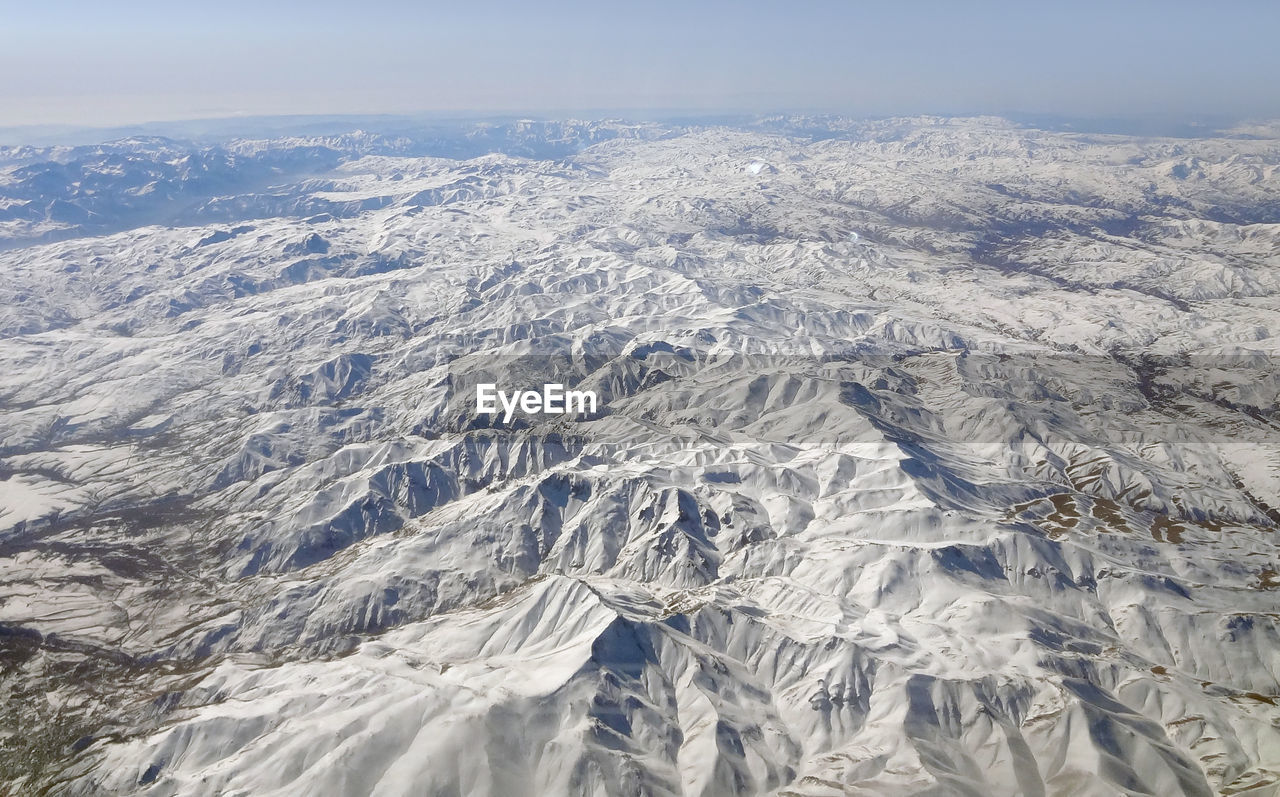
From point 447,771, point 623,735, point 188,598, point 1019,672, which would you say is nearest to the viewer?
point 447,771

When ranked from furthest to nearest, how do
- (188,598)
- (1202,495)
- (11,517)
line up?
(11,517) < (1202,495) < (188,598)

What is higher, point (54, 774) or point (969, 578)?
point (969, 578)

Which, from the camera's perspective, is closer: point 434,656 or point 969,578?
point 434,656

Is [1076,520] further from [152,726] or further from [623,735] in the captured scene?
[152,726]

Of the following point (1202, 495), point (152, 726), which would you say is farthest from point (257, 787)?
point (1202, 495)

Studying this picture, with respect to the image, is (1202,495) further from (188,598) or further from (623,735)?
(188,598)

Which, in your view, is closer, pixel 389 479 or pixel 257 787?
pixel 257 787

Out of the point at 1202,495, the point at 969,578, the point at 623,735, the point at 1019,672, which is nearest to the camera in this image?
the point at 623,735

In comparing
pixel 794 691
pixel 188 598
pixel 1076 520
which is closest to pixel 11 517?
pixel 188 598

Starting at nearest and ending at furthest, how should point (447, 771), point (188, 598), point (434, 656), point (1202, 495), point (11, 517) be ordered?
point (447, 771)
point (434, 656)
point (188, 598)
point (1202, 495)
point (11, 517)
